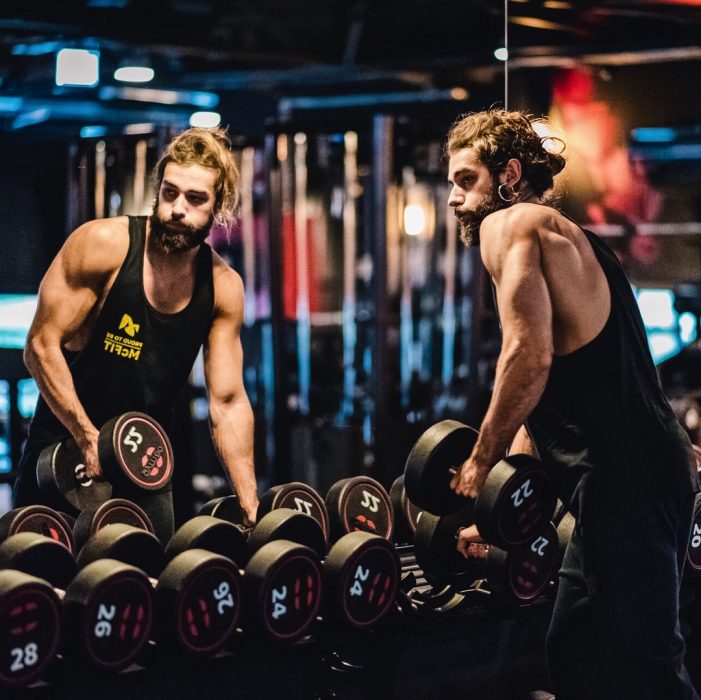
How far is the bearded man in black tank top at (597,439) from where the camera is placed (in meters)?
2.19

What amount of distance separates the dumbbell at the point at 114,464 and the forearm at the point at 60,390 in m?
0.08

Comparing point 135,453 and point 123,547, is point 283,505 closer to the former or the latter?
point 135,453

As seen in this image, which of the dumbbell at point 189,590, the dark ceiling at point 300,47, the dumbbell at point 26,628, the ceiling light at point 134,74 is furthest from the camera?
the ceiling light at point 134,74

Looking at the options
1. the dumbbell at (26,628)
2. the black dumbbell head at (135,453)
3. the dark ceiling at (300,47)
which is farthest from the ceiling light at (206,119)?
the dumbbell at (26,628)

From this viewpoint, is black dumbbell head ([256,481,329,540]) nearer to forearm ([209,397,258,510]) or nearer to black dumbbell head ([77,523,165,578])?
forearm ([209,397,258,510])

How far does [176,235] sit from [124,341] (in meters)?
0.31

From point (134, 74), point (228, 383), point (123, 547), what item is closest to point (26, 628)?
point (123, 547)

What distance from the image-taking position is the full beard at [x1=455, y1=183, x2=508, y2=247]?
2.41 m

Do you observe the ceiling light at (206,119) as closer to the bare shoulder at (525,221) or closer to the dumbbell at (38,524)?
the dumbbell at (38,524)

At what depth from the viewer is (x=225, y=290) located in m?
2.99

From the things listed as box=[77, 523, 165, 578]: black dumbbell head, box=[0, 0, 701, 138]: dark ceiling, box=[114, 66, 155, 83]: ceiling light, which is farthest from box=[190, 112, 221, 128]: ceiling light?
box=[77, 523, 165, 578]: black dumbbell head

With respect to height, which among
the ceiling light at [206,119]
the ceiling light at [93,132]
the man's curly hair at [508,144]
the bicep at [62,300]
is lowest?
the bicep at [62,300]

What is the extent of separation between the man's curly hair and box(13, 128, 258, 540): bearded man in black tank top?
73 cm

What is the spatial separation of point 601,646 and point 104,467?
1.19 m
